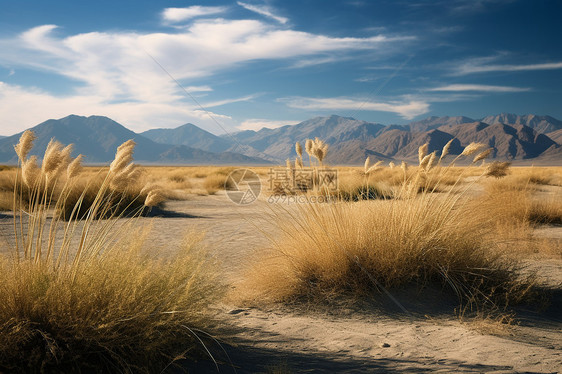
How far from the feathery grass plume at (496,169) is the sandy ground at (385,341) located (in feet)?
4.52

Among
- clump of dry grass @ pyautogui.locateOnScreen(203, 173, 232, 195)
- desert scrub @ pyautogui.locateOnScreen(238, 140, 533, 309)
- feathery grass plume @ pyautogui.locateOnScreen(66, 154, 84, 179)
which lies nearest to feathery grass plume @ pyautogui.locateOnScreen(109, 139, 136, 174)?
feathery grass plume @ pyautogui.locateOnScreen(66, 154, 84, 179)

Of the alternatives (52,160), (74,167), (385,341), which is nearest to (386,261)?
(385,341)

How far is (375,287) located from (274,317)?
3.57ft

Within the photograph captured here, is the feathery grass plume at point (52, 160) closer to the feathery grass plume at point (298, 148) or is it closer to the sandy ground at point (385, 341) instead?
the sandy ground at point (385, 341)

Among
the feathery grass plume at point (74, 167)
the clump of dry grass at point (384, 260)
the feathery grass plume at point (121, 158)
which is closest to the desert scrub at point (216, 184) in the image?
the clump of dry grass at point (384, 260)

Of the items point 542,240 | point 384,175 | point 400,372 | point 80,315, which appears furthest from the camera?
point 384,175

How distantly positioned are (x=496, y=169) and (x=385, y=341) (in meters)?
2.27

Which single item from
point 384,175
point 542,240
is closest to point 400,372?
point 542,240

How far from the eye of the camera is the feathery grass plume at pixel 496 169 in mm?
4146

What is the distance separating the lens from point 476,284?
4.16 metres

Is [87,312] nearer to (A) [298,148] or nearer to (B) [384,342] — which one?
(B) [384,342]

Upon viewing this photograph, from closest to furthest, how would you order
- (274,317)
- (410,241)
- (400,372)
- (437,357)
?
(400,372) → (437,357) → (274,317) → (410,241)

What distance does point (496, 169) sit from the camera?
13.7 ft

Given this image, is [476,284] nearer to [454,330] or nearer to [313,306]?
[454,330]
